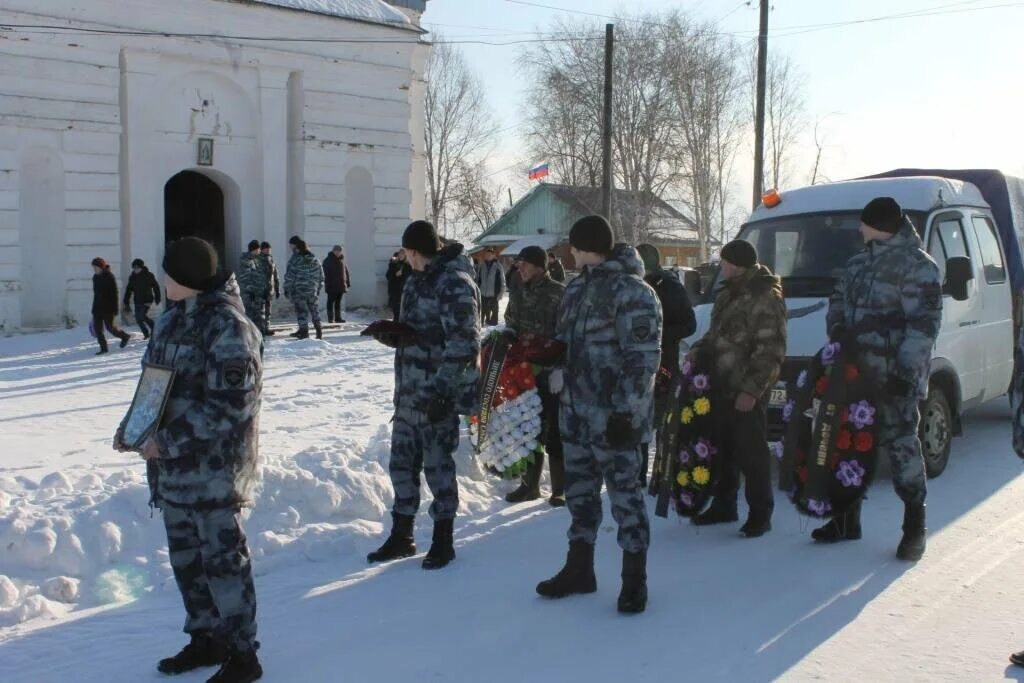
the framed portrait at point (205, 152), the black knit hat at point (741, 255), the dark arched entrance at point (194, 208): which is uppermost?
the framed portrait at point (205, 152)

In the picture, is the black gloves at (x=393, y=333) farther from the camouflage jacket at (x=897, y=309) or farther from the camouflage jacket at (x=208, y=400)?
the camouflage jacket at (x=897, y=309)

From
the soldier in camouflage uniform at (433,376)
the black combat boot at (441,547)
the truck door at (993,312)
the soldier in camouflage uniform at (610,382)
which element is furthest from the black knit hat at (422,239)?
the truck door at (993,312)

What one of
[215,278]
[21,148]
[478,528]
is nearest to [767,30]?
[21,148]

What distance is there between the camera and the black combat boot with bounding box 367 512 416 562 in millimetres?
5637

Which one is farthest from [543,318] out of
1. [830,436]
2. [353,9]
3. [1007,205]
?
Answer: [353,9]

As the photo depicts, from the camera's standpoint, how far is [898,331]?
539cm

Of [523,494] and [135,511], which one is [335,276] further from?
[135,511]

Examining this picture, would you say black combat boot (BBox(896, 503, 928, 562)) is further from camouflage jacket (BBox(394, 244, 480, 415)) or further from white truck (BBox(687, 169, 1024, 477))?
camouflage jacket (BBox(394, 244, 480, 415))

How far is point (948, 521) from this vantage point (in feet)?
20.9

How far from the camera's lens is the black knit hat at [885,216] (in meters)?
5.48

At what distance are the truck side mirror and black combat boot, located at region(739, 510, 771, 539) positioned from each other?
7.29 feet

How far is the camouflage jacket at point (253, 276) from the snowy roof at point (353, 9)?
6.52m

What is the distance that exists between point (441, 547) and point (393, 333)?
122 centimetres

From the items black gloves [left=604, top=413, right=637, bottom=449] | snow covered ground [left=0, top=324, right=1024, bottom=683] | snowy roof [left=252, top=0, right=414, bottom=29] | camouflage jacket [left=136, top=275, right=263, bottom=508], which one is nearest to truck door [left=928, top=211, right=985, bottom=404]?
snow covered ground [left=0, top=324, right=1024, bottom=683]
